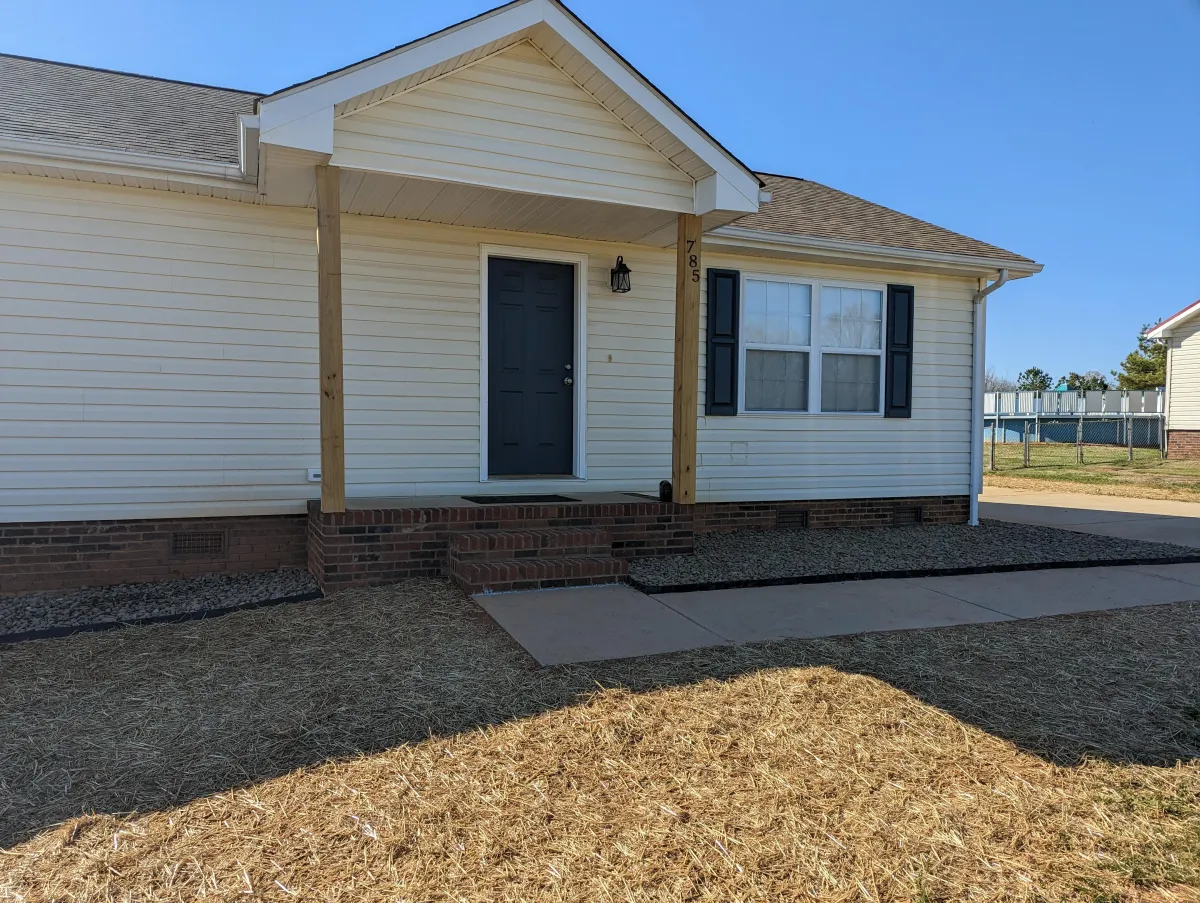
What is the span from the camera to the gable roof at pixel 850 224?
7758 millimetres

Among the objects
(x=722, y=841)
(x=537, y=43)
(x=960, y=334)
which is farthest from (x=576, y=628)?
(x=960, y=334)

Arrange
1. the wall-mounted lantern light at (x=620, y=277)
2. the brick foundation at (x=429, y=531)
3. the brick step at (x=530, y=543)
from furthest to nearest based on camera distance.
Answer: the wall-mounted lantern light at (x=620, y=277) → the brick step at (x=530, y=543) → the brick foundation at (x=429, y=531)

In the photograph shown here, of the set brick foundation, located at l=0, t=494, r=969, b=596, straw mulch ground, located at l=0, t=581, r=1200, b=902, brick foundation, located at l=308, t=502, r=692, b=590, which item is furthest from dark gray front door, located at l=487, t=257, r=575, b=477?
straw mulch ground, located at l=0, t=581, r=1200, b=902

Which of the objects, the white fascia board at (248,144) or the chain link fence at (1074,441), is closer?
the white fascia board at (248,144)

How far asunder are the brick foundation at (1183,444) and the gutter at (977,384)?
15.9 metres

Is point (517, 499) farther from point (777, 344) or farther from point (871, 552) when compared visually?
point (777, 344)

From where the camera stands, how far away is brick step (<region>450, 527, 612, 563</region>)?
537cm

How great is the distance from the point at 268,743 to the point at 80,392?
12.9ft

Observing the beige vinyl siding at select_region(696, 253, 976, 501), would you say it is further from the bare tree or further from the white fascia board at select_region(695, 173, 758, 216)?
the bare tree

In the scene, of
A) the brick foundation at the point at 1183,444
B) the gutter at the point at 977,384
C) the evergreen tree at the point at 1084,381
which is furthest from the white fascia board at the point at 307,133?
the evergreen tree at the point at 1084,381

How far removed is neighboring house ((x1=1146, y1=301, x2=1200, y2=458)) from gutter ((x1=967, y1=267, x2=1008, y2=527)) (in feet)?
53.4

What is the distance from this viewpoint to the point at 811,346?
317 inches

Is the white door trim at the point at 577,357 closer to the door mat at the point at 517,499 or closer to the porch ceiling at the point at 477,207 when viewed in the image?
the porch ceiling at the point at 477,207

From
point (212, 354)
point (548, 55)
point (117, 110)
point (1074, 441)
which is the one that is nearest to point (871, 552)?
point (548, 55)
